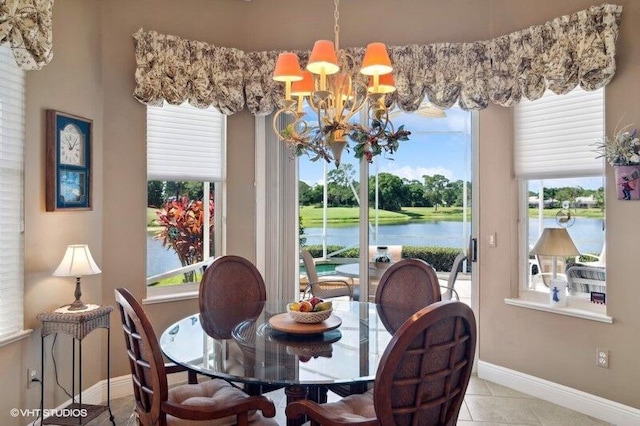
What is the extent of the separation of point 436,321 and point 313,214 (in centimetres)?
276

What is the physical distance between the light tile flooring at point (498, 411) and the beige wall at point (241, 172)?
23 centimetres

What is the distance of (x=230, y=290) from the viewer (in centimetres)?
308

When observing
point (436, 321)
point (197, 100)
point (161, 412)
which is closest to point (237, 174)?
point (197, 100)

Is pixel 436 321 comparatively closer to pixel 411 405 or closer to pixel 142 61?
pixel 411 405

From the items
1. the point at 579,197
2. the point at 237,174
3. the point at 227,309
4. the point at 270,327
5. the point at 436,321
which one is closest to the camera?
the point at 436,321

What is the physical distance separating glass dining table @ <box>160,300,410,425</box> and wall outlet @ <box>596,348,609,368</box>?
154 cm

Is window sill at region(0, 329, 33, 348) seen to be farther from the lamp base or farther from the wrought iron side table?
A: the lamp base

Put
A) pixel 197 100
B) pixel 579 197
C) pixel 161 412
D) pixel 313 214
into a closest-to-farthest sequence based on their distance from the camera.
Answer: pixel 161 412, pixel 579 197, pixel 197 100, pixel 313 214

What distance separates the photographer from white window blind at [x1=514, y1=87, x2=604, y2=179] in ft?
10.4

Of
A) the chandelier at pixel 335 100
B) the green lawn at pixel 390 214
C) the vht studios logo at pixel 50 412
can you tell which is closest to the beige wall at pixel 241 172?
the vht studios logo at pixel 50 412

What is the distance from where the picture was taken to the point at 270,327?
2430 millimetres

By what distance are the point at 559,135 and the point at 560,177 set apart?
33 cm

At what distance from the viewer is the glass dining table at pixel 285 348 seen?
1.79 meters

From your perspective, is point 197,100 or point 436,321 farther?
point 197,100
